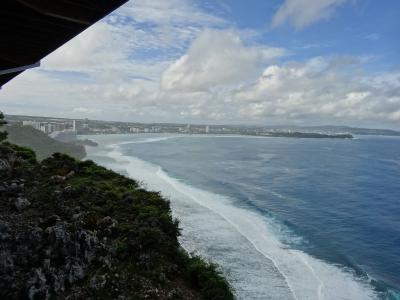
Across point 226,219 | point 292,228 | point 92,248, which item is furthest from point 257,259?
point 92,248

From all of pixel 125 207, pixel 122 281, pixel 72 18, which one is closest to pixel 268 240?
pixel 125 207

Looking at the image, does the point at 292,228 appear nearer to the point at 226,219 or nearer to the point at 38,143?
the point at 226,219

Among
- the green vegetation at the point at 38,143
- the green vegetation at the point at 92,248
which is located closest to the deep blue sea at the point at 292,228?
the green vegetation at the point at 92,248

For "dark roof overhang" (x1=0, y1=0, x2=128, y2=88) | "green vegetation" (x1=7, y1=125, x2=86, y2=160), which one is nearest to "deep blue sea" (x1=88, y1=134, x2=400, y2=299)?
"dark roof overhang" (x1=0, y1=0, x2=128, y2=88)

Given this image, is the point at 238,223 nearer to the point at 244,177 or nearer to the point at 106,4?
the point at 244,177

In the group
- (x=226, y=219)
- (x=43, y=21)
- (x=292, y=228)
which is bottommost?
(x=292, y=228)

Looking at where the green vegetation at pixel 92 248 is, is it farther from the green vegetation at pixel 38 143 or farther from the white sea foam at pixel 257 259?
the green vegetation at pixel 38 143

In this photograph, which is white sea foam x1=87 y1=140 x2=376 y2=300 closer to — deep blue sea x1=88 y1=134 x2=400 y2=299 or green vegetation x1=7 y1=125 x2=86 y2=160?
deep blue sea x1=88 y1=134 x2=400 y2=299
